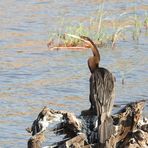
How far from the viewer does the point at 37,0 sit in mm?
16641

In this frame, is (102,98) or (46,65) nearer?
(102,98)

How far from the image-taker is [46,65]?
12367mm

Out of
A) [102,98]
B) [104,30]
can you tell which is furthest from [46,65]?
[102,98]

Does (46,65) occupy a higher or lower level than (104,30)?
lower

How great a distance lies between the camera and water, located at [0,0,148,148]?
10.1m

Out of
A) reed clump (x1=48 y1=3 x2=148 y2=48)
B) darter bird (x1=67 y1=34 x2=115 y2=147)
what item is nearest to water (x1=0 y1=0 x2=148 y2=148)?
reed clump (x1=48 y1=3 x2=148 y2=48)

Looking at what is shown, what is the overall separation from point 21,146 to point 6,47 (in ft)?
16.4

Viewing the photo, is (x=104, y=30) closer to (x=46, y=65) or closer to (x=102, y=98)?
(x=46, y=65)

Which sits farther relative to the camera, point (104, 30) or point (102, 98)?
point (104, 30)

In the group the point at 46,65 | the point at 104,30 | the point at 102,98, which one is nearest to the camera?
the point at 102,98

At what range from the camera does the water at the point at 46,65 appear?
10.1 m

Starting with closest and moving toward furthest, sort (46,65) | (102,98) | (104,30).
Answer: (102,98)
(46,65)
(104,30)

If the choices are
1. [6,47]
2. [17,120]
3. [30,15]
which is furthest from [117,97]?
[30,15]

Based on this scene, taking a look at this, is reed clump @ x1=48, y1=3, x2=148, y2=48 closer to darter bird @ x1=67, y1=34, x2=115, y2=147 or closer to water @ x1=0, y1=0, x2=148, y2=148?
water @ x1=0, y1=0, x2=148, y2=148
